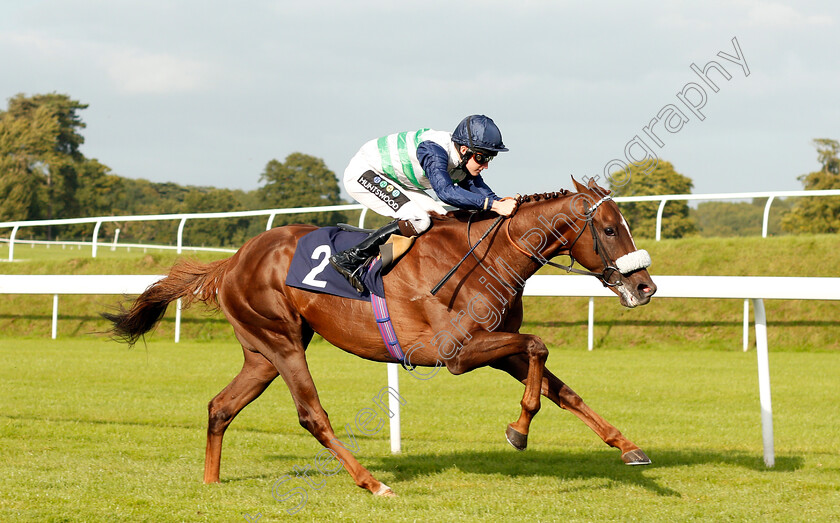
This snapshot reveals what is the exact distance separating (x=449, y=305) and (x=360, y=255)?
0.57 m

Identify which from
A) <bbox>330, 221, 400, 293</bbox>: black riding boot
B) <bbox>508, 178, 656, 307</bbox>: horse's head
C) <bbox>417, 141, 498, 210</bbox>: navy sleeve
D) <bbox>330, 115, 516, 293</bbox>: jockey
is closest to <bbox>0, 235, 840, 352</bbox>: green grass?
<bbox>330, 115, 516, 293</bbox>: jockey

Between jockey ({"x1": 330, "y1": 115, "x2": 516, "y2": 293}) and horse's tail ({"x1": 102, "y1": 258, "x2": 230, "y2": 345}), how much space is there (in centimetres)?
108

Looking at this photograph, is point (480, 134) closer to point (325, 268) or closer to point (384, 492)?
point (325, 268)

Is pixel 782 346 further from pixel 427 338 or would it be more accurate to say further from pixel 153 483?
pixel 153 483

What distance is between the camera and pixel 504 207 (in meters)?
4.41

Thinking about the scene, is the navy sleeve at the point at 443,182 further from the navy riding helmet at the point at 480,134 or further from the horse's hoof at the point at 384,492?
the horse's hoof at the point at 384,492

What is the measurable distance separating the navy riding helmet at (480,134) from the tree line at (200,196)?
10757 mm

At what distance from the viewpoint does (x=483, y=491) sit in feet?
14.6

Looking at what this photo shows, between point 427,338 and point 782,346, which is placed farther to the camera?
point 782,346

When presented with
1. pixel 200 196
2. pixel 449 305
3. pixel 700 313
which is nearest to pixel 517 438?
pixel 449 305

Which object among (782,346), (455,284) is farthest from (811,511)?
(782,346)

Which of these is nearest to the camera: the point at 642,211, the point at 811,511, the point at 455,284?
the point at 811,511

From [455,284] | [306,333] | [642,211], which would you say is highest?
[642,211]

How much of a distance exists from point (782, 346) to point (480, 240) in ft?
32.7
